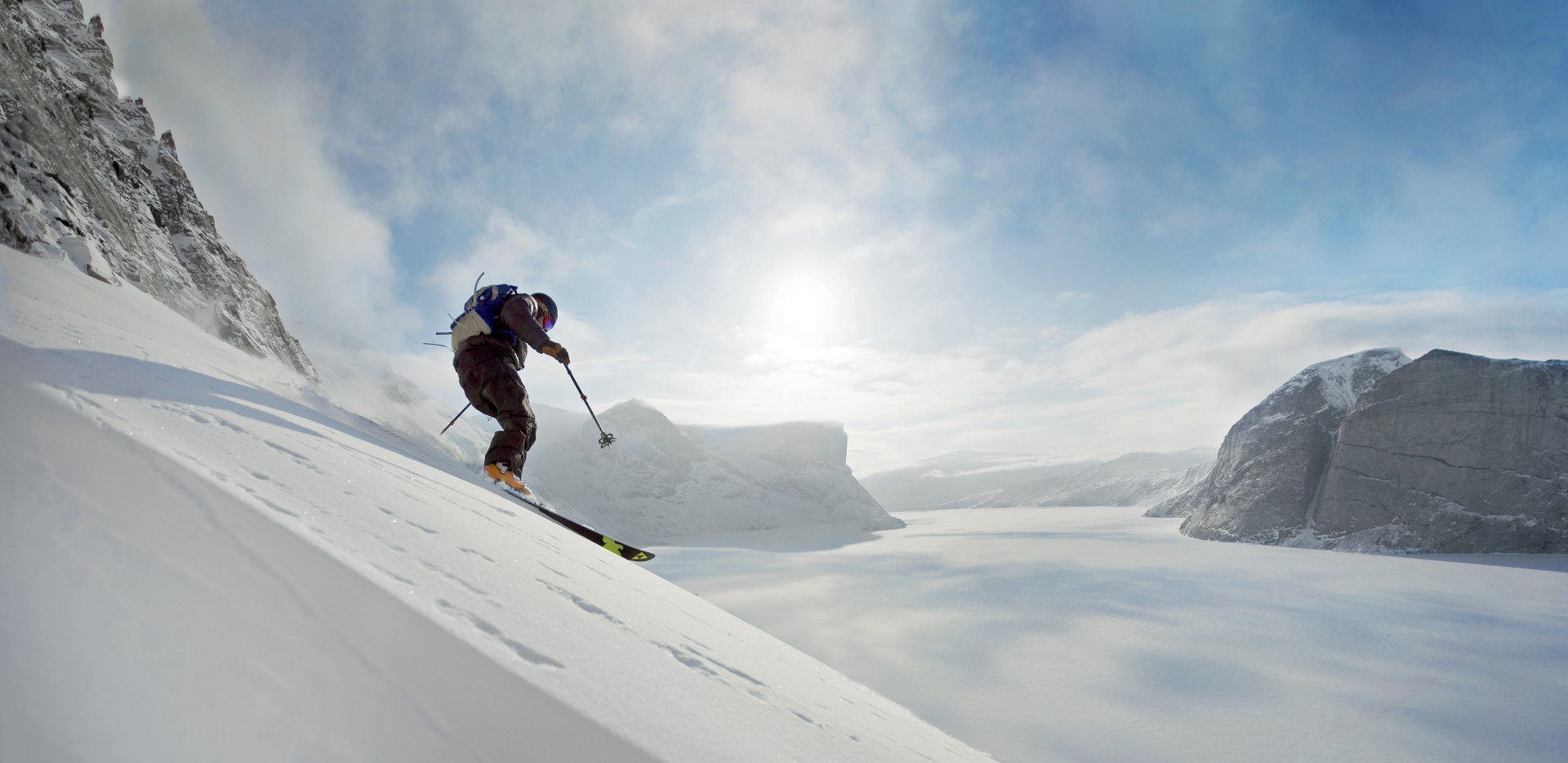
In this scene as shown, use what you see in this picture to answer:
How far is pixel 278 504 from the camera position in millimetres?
979

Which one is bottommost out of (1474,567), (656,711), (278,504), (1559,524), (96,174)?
(1474,567)

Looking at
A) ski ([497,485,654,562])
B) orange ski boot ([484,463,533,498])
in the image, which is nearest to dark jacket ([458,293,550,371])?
orange ski boot ([484,463,533,498])

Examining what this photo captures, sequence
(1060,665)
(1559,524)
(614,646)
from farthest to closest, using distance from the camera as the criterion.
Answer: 1. (1559,524)
2. (1060,665)
3. (614,646)

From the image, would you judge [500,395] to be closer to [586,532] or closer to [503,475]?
[503,475]

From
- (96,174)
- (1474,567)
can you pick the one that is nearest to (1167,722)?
(96,174)

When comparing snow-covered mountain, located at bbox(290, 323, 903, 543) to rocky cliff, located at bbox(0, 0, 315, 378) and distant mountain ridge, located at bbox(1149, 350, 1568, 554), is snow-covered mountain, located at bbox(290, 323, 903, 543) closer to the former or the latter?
rocky cliff, located at bbox(0, 0, 315, 378)

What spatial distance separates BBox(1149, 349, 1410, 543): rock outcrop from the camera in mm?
25406

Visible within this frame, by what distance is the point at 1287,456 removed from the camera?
1038 inches

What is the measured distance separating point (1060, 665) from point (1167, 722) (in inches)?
59.0

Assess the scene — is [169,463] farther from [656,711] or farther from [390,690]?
[656,711]

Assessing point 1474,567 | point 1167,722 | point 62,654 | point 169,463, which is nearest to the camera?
point 62,654

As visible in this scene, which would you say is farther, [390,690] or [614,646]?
[614,646]

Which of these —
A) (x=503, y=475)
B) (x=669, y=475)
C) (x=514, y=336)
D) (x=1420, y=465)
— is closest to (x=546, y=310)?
(x=514, y=336)

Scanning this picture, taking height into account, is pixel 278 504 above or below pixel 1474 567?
above
